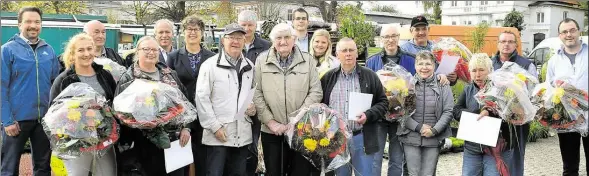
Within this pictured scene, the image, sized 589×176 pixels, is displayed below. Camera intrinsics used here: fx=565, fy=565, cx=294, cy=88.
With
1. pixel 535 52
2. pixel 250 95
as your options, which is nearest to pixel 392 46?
pixel 250 95

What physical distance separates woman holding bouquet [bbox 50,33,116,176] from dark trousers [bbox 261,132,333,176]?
1.31 metres

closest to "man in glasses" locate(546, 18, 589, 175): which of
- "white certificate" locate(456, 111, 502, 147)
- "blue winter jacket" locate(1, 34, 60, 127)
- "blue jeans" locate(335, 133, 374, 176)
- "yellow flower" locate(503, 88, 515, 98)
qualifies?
"yellow flower" locate(503, 88, 515, 98)

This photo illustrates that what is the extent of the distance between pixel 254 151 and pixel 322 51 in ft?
3.87

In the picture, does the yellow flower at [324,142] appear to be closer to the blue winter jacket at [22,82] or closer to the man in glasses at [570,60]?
the man in glasses at [570,60]

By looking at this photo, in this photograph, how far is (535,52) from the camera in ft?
A: 72.3

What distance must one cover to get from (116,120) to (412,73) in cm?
290

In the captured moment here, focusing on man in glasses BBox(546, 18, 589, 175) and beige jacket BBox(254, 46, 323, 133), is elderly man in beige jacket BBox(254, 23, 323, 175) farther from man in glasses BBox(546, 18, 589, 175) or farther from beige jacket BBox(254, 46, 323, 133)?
man in glasses BBox(546, 18, 589, 175)

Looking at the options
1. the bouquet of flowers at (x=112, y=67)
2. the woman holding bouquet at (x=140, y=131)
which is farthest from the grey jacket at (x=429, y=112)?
the bouquet of flowers at (x=112, y=67)

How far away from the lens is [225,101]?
187 inches

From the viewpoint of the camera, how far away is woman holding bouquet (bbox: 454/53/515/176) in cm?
515

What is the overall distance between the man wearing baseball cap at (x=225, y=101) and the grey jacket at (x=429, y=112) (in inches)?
58.7

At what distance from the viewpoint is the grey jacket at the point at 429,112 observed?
203 inches

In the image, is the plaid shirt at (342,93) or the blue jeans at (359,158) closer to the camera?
the plaid shirt at (342,93)

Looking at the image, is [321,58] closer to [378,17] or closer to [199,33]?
[199,33]
